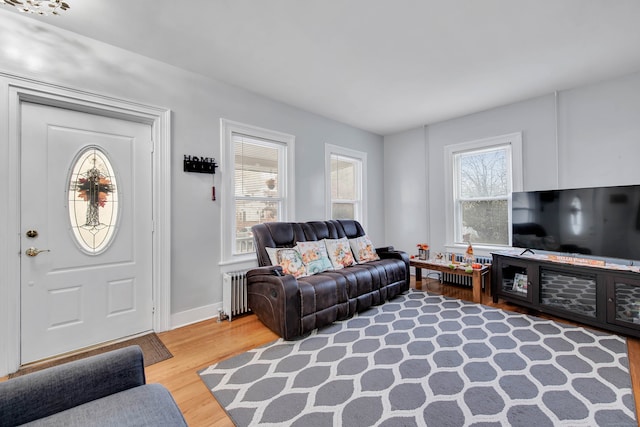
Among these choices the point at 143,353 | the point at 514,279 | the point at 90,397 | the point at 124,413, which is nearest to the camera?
the point at 124,413

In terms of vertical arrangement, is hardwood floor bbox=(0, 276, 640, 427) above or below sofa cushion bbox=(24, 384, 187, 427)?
below

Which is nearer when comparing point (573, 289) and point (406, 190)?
point (573, 289)

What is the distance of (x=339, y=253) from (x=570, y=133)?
3.22m

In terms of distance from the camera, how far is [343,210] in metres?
4.86

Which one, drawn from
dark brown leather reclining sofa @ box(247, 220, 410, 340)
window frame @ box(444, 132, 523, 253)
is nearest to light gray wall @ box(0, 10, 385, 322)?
dark brown leather reclining sofa @ box(247, 220, 410, 340)

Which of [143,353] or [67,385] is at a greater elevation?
[67,385]

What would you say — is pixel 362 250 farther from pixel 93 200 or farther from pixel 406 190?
pixel 93 200

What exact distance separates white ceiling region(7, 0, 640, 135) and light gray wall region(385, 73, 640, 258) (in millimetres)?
228

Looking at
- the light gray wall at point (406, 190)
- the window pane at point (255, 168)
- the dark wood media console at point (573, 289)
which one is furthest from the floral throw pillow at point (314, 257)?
the light gray wall at point (406, 190)

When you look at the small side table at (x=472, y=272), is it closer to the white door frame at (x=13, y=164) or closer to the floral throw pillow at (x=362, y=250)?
the floral throw pillow at (x=362, y=250)

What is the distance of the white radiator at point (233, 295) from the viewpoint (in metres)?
3.06

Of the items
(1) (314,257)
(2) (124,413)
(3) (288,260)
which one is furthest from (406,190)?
(2) (124,413)

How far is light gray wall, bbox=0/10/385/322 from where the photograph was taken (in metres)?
2.21

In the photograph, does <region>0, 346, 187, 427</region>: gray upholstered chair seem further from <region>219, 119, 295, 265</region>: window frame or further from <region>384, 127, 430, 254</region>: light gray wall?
<region>384, 127, 430, 254</region>: light gray wall
